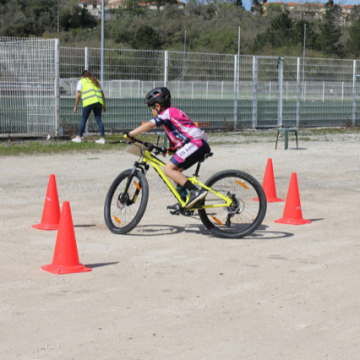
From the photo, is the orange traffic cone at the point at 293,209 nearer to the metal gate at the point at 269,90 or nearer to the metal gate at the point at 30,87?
the metal gate at the point at 30,87

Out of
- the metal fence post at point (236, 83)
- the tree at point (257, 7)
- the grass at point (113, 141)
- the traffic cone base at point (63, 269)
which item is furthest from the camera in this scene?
the tree at point (257, 7)

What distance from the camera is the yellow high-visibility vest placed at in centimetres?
1683

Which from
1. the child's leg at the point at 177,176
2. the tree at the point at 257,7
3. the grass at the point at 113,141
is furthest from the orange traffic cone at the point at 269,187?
the tree at the point at 257,7

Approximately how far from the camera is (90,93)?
1686cm

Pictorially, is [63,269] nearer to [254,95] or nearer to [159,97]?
[159,97]

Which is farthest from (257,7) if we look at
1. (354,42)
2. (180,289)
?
(180,289)

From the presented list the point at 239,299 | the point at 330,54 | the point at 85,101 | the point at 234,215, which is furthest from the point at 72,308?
the point at 330,54

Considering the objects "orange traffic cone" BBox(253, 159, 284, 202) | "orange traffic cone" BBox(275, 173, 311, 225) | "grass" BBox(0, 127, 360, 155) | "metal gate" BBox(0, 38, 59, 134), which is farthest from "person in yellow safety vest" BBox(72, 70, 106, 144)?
"orange traffic cone" BBox(275, 173, 311, 225)

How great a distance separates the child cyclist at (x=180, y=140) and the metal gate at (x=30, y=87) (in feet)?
36.8

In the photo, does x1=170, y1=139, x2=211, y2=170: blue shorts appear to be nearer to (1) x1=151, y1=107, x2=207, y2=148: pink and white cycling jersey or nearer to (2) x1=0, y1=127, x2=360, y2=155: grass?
(1) x1=151, y1=107, x2=207, y2=148: pink and white cycling jersey

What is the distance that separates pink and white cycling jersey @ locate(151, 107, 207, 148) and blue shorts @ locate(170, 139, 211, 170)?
3 cm

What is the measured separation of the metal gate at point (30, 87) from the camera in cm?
1789

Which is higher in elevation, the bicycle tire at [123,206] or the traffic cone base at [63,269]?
the bicycle tire at [123,206]

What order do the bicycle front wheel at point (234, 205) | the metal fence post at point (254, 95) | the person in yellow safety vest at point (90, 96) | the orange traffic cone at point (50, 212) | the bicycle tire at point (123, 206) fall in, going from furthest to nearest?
the metal fence post at point (254, 95) → the person in yellow safety vest at point (90, 96) → the orange traffic cone at point (50, 212) → the bicycle tire at point (123, 206) → the bicycle front wheel at point (234, 205)
